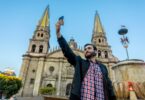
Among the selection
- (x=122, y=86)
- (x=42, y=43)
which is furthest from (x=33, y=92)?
(x=122, y=86)

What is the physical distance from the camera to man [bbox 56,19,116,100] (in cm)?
215

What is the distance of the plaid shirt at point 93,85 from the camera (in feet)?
7.13

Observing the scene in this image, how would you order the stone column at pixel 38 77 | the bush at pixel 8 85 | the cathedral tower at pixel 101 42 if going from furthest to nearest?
the cathedral tower at pixel 101 42 < the stone column at pixel 38 77 < the bush at pixel 8 85

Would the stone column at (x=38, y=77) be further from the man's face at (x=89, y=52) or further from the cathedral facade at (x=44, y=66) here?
the man's face at (x=89, y=52)

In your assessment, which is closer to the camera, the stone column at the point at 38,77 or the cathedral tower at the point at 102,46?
the stone column at the point at 38,77

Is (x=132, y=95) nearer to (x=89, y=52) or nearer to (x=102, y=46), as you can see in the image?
(x=89, y=52)

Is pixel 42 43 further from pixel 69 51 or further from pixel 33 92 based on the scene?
pixel 69 51

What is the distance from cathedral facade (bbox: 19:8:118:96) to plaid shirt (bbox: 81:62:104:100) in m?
24.9

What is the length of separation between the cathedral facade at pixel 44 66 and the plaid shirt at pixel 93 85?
24943mm

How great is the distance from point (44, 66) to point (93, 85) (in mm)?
27835

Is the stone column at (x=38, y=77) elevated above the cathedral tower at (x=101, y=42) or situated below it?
below

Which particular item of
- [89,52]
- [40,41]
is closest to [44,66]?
[40,41]

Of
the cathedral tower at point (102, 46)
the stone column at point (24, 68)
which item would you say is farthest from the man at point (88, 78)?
the cathedral tower at point (102, 46)

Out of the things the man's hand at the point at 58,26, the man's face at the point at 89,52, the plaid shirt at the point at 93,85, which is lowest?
the plaid shirt at the point at 93,85
